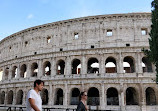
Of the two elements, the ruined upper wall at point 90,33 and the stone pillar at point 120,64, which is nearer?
the stone pillar at point 120,64

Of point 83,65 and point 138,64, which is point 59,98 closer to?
point 83,65

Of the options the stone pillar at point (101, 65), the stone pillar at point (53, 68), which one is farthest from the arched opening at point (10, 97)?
the stone pillar at point (101, 65)

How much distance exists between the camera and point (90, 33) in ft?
71.0

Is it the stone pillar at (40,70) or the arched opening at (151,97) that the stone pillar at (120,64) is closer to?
the arched opening at (151,97)

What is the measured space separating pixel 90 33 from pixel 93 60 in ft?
13.5

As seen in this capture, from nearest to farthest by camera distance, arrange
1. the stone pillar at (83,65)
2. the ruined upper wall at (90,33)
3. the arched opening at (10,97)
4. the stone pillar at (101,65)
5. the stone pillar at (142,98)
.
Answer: the stone pillar at (142,98), the stone pillar at (101,65), the stone pillar at (83,65), the ruined upper wall at (90,33), the arched opening at (10,97)

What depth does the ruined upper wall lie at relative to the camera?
67.5 feet

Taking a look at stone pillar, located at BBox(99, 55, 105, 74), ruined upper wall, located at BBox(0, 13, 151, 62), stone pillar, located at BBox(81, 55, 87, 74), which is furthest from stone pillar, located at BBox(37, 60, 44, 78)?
stone pillar, located at BBox(99, 55, 105, 74)

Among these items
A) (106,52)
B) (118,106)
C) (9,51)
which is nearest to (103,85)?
(118,106)

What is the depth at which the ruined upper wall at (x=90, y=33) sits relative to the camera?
20562mm

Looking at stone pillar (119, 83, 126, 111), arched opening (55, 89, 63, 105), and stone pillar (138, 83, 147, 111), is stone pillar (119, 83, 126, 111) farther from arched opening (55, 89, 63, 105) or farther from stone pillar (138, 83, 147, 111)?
arched opening (55, 89, 63, 105)

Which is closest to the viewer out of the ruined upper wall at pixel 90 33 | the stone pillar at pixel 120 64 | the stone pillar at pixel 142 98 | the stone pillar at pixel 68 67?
the stone pillar at pixel 142 98

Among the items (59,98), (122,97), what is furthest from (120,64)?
(59,98)

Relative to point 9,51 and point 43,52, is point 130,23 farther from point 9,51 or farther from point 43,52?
point 9,51
